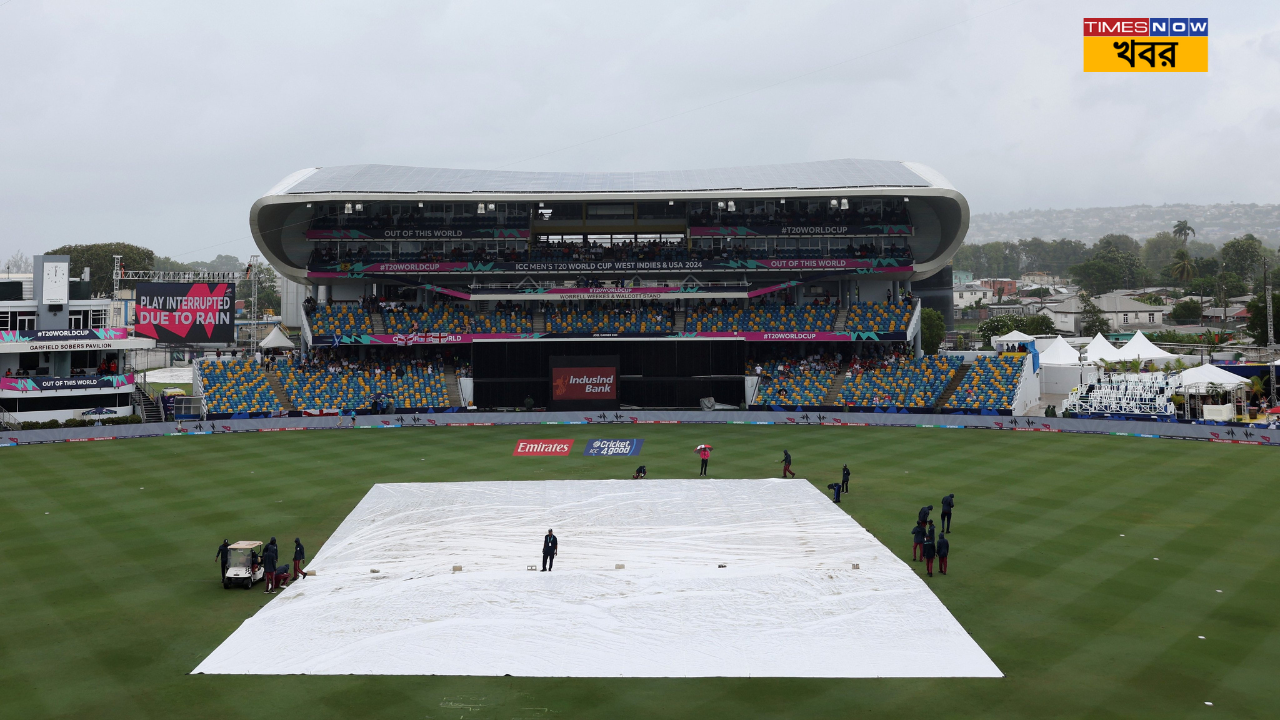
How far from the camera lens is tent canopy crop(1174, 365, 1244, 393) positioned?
49.4 m

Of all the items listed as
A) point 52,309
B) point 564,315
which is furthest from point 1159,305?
point 52,309

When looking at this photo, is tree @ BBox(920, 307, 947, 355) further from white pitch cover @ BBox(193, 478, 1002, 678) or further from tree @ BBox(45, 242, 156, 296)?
tree @ BBox(45, 242, 156, 296)

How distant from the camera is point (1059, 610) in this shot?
64.6ft

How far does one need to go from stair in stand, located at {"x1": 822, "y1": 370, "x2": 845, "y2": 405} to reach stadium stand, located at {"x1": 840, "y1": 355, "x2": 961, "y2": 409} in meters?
0.40

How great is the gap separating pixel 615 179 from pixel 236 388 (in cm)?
3409

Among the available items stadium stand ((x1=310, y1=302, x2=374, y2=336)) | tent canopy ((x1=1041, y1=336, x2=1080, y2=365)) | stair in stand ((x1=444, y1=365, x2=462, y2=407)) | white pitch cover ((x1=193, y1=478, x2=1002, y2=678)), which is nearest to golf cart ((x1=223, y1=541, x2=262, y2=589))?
white pitch cover ((x1=193, y1=478, x2=1002, y2=678))

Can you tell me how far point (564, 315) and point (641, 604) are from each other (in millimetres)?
45554

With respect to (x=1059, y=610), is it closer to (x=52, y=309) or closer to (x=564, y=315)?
(x=564, y=315)

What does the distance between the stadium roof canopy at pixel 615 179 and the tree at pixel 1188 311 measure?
82.4 m

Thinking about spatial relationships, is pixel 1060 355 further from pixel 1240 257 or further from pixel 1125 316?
pixel 1240 257

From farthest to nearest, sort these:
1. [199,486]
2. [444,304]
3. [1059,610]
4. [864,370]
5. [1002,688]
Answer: [444,304]
[864,370]
[199,486]
[1059,610]
[1002,688]

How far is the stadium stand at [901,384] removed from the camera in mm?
56969

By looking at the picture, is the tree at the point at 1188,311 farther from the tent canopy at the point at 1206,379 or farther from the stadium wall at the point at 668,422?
the stadium wall at the point at 668,422

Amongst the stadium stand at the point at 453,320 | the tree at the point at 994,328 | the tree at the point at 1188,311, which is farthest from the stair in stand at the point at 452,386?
the tree at the point at 1188,311
